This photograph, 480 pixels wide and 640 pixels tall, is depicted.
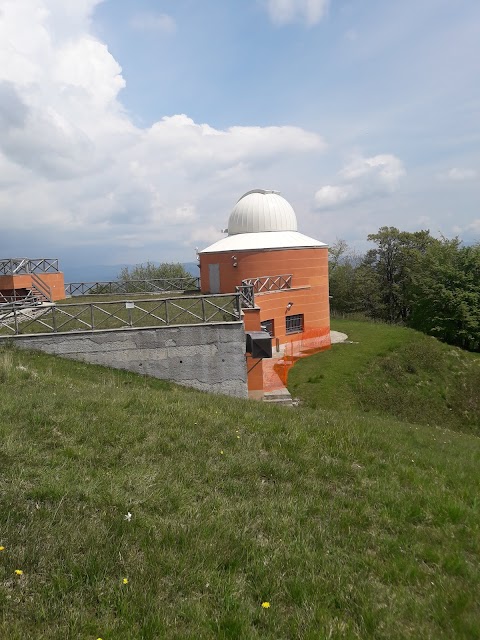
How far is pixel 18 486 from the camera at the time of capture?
14.3 feet

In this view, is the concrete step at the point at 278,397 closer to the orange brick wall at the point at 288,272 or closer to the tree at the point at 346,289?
the orange brick wall at the point at 288,272

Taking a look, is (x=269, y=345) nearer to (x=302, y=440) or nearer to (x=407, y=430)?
(x=407, y=430)

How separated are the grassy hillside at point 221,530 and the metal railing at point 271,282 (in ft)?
52.3

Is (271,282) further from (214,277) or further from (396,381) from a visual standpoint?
(396,381)

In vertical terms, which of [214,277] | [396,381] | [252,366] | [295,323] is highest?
[214,277]

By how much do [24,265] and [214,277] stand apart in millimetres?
10332

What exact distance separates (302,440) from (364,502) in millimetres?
1571

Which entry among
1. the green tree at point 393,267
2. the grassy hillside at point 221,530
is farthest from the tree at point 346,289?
the grassy hillside at point 221,530

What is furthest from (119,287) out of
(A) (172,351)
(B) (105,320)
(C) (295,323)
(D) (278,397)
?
(A) (172,351)

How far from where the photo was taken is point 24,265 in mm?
24172

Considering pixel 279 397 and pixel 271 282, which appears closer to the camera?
pixel 279 397

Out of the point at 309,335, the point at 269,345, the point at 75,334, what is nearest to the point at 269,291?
the point at 309,335

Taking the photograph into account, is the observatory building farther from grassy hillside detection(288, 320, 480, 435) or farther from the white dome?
grassy hillside detection(288, 320, 480, 435)

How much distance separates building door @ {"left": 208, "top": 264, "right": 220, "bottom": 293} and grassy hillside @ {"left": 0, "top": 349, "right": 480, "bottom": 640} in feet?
59.2
